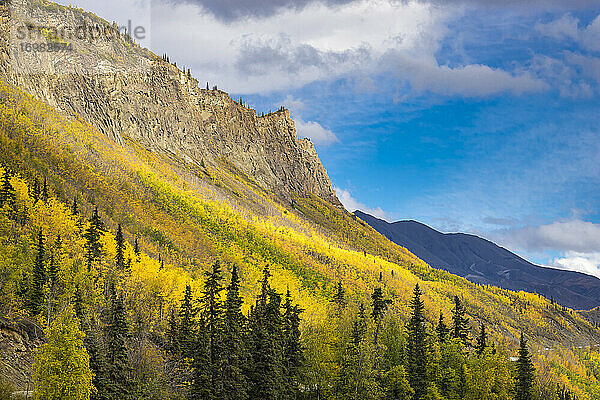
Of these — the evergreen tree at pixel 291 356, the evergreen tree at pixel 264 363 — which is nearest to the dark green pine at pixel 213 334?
the evergreen tree at pixel 264 363

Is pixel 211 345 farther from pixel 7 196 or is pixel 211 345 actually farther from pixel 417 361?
pixel 7 196

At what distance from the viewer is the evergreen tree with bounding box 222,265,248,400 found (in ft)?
175

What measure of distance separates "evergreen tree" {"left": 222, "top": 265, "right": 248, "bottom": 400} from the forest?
0.12 metres

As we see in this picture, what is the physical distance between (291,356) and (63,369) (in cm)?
2837

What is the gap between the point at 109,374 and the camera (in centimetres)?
4947

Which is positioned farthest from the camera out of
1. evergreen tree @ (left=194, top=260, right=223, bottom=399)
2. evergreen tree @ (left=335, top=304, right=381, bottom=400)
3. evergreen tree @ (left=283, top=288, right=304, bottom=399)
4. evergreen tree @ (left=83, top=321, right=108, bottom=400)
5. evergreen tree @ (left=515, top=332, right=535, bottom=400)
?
evergreen tree @ (left=515, top=332, right=535, bottom=400)

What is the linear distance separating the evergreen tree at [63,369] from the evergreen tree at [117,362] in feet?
17.7

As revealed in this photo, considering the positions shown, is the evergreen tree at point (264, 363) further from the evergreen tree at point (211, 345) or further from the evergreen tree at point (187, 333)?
the evergreen tree at point (187, 333)

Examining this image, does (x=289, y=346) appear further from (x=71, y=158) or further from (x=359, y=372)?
(x=71, y=158)

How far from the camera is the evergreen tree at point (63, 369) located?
138ft

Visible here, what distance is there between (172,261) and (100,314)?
91824 millimetres

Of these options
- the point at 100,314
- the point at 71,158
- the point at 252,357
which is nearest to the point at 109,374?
the point at 252,357

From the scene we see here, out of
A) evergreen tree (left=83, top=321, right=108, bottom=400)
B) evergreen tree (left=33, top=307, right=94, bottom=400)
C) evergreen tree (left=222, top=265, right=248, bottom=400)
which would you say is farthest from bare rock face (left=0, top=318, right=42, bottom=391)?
evergreen tree (left=222, top=265, right=248, bottom=400)

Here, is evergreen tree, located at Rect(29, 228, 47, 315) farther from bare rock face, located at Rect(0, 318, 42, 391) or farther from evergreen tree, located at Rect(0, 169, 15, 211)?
evergreen tree, located at Rect(0, 169, 15, 211)
